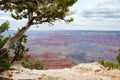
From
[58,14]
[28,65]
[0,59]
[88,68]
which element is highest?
[58,14]

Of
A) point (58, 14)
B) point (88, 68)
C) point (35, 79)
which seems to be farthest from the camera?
point (88, 68)

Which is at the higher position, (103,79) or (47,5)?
(47,5)

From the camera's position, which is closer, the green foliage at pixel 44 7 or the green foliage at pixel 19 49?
the green foliage at pixel 44 7

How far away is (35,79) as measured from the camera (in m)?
38.2

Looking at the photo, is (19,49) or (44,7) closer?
(44,7)

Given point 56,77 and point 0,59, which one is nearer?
point 56,77

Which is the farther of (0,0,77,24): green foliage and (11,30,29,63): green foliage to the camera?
(11,30,29,63): green foliage

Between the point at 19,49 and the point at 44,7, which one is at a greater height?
the point at 44,7

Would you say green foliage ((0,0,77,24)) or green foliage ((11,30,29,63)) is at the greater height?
green foliage ((0,0,77,24))

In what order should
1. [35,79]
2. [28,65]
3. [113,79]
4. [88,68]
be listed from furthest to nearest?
[28,65]
[88,68]
[113,79]
[35,79]

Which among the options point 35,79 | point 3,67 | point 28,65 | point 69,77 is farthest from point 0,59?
point 28,65

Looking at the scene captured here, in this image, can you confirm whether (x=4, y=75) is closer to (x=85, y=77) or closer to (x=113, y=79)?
(x=85, y=77)

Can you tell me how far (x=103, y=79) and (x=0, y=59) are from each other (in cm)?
1504

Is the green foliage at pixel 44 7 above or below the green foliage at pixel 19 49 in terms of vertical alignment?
above
